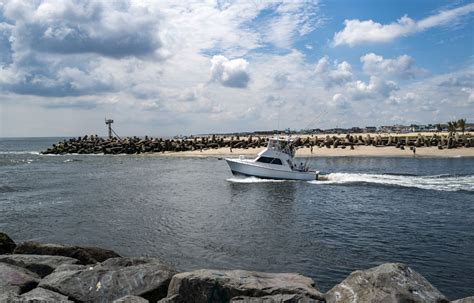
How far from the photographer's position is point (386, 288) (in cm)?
723

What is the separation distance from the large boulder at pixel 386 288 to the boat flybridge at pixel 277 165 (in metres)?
30.3

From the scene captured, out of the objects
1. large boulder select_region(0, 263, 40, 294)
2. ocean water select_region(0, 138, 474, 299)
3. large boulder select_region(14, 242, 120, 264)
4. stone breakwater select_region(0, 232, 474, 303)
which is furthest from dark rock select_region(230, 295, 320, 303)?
large boulder select_region(14, 242, 120, 264)

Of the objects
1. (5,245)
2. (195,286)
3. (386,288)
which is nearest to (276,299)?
(195,286)

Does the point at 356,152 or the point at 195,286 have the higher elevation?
the point at 356,152

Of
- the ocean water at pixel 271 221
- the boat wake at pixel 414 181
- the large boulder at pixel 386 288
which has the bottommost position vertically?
the ocean water at pixel 271 221

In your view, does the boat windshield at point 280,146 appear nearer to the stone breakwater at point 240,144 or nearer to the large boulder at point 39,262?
the large boulder at point 39,262

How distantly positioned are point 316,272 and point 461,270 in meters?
4.80

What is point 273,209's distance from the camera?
973 inches

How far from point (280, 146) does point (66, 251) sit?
28282 millimetres

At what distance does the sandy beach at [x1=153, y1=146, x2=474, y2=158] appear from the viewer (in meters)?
65.4

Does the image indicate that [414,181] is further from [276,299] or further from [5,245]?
[5,245]

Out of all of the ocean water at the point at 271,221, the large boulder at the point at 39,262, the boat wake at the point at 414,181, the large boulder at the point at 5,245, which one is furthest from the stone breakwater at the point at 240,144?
the large boulder at the point at 39,262

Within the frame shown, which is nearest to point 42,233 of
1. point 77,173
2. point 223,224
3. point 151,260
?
point 223,224

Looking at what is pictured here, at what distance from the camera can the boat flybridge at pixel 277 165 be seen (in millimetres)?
38156
